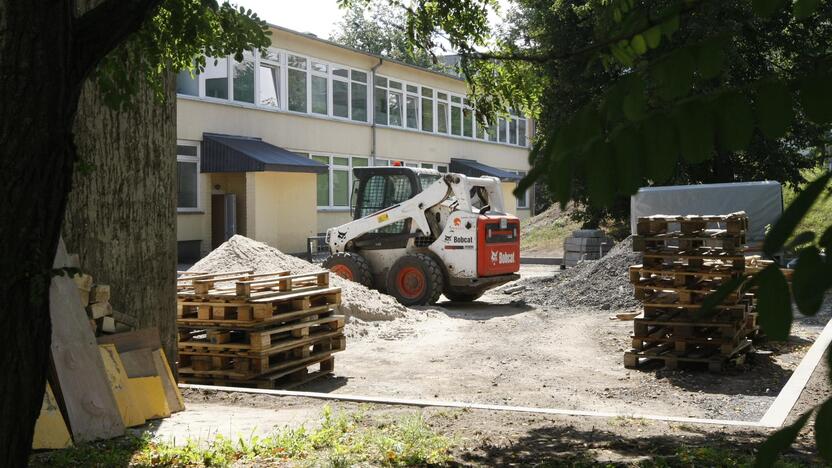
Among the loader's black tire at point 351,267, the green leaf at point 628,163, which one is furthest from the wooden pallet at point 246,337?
the green leaf at point 628,163

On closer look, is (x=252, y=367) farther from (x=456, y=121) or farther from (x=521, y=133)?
(x=521, y=133)

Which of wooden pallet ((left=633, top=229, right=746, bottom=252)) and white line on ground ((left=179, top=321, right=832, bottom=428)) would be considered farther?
wooden pallet ((left=633, top=229, right=746, bottom=252))

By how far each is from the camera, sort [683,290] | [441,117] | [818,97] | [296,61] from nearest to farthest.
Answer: [818,97]
[683,290]
[296,61]
[441,117]

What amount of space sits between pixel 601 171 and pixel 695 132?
165 mm

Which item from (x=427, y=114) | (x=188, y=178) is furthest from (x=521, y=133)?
(x=188, y=178)

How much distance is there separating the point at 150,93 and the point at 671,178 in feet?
24.5

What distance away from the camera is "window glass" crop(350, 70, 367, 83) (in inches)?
1459

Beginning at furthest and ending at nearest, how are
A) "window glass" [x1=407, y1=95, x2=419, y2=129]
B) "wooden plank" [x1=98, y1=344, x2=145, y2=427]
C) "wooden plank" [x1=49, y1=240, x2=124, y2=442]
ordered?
"window glass" [x1=407, y1=95, x2=419, y2=129], "wooden plank" [x1=98, y1=344, x2=145, y2=427], "wooden plank" [x1=49, y1=240, x2=124, y2=442]

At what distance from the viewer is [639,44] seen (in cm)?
211

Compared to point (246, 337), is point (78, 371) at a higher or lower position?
higher

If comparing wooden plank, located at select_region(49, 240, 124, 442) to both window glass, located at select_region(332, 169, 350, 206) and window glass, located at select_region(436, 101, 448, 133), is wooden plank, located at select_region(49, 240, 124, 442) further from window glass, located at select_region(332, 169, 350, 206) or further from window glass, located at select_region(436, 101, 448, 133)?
window glass, located at select_region(436, 101, 448, 133)

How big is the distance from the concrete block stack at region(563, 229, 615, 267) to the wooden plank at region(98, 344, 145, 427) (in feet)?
72.8

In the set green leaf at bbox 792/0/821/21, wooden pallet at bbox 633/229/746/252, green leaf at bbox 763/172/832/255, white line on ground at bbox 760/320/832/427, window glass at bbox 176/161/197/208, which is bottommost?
white line on ground at bbox 760/320/832/427

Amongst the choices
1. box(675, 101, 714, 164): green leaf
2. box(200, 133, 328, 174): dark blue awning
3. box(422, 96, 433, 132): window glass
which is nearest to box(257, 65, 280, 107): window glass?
box(200, 133, 328, 174): dark blue awning
